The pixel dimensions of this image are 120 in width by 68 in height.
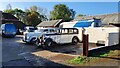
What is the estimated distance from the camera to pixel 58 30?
18547 mm

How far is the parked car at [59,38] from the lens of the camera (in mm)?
17181

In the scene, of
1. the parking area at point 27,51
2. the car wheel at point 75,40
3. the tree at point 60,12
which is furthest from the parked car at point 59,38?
the tree at point 60,12

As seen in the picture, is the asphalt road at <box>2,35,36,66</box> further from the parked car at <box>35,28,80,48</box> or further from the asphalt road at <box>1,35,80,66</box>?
the parked car at <box>35,28,80,48</box>

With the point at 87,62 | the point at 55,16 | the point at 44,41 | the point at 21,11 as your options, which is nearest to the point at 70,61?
the point at 87,62

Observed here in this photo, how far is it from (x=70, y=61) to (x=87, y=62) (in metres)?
0.99

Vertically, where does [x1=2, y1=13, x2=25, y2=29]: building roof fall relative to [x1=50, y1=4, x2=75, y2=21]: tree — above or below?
below

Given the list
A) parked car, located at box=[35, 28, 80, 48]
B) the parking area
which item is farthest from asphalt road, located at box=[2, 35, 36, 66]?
parked car, located at box=[35, 28, 80, 48]

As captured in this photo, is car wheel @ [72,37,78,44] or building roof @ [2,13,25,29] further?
building roof @ [2,13,25,29]

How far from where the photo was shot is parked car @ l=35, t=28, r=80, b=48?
1718 centimetres

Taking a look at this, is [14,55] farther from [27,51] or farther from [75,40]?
[75,40]

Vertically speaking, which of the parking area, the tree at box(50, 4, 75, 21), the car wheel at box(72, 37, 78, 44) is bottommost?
the parking area

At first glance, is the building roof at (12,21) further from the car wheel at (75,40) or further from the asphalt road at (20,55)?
the asphalt road at (20,55)

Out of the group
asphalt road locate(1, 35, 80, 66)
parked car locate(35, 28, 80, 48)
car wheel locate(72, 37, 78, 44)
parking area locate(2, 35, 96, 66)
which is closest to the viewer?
asphalt road locate(1, 35, 80, 66)

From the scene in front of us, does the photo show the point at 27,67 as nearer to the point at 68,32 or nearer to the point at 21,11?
the point at 68,32
